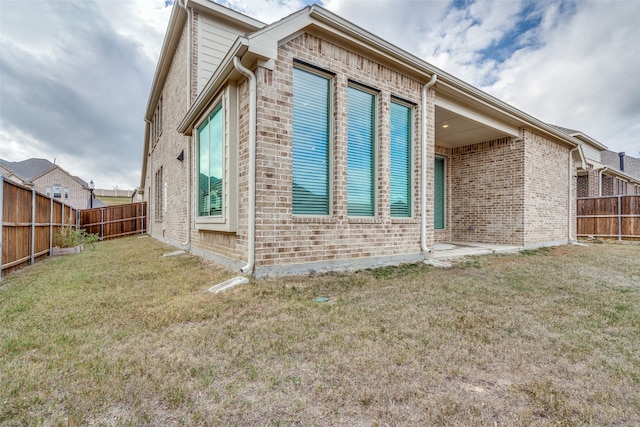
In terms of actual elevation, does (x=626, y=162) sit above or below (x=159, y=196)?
above

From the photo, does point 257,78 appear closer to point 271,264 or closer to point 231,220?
point 231,220

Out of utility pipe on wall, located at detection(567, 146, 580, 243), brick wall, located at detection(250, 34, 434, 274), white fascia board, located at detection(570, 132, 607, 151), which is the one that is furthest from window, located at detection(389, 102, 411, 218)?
white fascia board, located at detection(570, 132, 607, 151)

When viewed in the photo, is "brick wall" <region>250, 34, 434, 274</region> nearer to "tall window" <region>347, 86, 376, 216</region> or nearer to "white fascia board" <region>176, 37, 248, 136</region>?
"tall window" <region>347, 86, 376, 216</region>

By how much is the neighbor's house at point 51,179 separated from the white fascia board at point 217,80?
96.8ft

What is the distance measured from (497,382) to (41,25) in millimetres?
14926

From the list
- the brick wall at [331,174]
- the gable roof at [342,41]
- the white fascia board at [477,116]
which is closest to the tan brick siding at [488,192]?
the white fascia board at [477,116]

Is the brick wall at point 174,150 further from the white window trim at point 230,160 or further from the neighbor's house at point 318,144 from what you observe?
the white window trim at point 230,160

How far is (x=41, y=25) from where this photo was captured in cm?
938

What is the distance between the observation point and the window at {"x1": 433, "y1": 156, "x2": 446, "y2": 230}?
9.64 m

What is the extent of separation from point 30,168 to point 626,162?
54.9m

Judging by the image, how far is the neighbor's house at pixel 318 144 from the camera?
4191mm

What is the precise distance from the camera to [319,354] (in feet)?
6.86

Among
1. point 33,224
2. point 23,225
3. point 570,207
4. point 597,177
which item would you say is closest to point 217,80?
point 23,225

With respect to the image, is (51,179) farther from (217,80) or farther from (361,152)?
(361,152)
